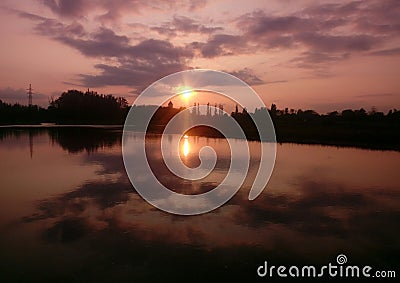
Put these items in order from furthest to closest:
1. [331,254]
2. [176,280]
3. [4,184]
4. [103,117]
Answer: [103,117], [4,184], [331,254], [176,280]

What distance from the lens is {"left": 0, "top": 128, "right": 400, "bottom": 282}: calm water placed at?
8.62m

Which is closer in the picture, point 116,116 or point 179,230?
point 179,230

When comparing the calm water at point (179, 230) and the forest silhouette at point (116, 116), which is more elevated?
the forest silhouette at point (116, 116)

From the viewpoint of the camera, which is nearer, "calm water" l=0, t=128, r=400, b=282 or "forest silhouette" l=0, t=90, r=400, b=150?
"calm water" l=0, t=128, r=400, b=282

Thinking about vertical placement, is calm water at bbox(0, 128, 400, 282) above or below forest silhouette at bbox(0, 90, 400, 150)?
below

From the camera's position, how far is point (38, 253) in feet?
30.3

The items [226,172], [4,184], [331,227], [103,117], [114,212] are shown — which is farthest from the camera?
[103,117]

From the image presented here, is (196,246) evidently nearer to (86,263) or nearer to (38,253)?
(86,263)

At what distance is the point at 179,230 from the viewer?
37.2 ft

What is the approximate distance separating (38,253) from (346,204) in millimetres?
12564

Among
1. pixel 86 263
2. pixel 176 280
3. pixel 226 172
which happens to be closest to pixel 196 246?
pixel 176 280

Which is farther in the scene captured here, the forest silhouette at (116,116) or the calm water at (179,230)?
the forest silhouette at (116,116)

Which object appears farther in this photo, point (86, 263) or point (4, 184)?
point (4, 184)

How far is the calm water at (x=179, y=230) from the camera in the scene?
8.62 meters
